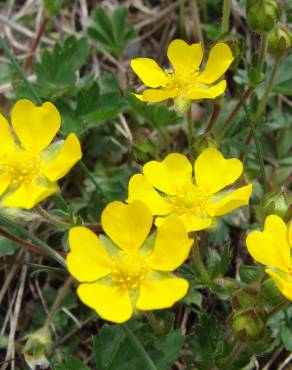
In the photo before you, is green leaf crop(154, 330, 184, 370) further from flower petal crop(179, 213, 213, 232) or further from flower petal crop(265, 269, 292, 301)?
flower petal crop(265, 269, 292, 301)

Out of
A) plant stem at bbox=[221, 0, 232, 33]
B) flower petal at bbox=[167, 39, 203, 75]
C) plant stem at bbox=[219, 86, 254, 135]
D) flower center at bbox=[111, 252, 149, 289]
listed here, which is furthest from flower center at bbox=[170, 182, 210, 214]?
plant stem at bbox=[221, 0, 232, 33]

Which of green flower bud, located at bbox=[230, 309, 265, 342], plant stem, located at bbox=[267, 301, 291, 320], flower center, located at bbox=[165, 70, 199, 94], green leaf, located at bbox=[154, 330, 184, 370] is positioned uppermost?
flower center, located at bbox=[165, 70, 199, 94]

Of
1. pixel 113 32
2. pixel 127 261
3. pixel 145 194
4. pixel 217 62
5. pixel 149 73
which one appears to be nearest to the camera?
pixel 127 261

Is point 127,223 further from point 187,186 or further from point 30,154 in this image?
point 30,154

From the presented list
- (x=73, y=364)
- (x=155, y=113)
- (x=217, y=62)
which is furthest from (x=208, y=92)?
(x=73, y=364)

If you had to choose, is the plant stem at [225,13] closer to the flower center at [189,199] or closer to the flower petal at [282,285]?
the flower center at [189,199]

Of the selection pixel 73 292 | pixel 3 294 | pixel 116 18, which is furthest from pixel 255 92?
pixel 3 294

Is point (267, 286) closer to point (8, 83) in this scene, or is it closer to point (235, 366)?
point (235, 366)
